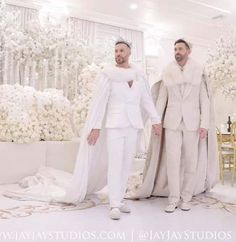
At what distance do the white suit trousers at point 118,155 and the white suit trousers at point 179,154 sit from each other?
49cm

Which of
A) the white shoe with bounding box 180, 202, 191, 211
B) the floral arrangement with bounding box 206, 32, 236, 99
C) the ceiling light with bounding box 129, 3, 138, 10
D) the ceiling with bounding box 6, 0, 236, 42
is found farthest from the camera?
the ceiling light with bounding box 129, 3, 138, 10

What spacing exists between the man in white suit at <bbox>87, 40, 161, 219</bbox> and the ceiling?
3.74 metres

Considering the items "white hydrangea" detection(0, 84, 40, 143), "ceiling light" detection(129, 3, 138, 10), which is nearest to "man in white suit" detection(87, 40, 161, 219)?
"white hydrangea" detection(0, 84, 40, 143)

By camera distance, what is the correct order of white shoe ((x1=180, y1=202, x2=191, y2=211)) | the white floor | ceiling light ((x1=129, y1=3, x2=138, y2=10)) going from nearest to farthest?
1. the white floor
2. white shoe ((x1=180, y1=202, x2=191, y2=211))
3. ceiling light ((x1=129, y1=3, x2=138, y2=10))

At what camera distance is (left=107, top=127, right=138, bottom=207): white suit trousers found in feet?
11.0

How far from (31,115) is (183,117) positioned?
2.53 meters

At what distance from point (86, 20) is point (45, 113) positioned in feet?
9.32

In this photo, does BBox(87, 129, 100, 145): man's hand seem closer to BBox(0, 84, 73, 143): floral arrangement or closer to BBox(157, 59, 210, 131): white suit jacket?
BBox(157, 59, 210, 131): white suit jacket

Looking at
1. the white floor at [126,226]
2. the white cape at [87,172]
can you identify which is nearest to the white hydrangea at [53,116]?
the white cape at [87,172]

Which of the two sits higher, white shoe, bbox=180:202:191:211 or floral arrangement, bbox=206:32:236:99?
floral arrangement, bbox=206:32:236:99

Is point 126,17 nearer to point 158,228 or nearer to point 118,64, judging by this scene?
point 118,64

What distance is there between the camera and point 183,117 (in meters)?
3.69

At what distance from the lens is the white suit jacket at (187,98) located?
12.1ft

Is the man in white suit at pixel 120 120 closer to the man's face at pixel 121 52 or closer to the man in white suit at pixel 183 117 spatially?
the man's face at pixel 121 52
